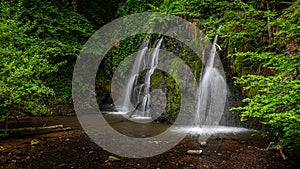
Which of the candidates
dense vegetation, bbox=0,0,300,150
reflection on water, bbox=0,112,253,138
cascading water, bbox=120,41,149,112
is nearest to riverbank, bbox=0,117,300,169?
dense vegetation, bbox=0,0,300,150

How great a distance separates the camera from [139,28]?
1258 cm

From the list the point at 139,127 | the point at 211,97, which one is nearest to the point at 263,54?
the point at 211,97

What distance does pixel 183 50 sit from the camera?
8.81m

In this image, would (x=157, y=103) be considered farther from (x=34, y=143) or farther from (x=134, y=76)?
Answer: (x=34, y=143)

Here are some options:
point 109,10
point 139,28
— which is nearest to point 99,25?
point 109,10

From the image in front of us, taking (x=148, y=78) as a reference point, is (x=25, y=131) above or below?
below

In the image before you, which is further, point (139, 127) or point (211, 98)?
point (211, 98)

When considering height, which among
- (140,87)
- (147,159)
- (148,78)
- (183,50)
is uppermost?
(183,50)

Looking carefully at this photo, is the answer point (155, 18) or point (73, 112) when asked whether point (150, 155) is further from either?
point (155, 18)

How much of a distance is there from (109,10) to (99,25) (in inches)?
50.7

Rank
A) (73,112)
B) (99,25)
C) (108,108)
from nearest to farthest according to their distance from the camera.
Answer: (73,112) → (108,108) → (99,25)

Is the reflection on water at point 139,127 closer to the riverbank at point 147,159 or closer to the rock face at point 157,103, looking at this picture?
the rock face at point 157,103

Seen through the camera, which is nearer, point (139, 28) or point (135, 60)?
point (135, 60)

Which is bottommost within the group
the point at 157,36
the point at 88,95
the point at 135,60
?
the point at 88,95
